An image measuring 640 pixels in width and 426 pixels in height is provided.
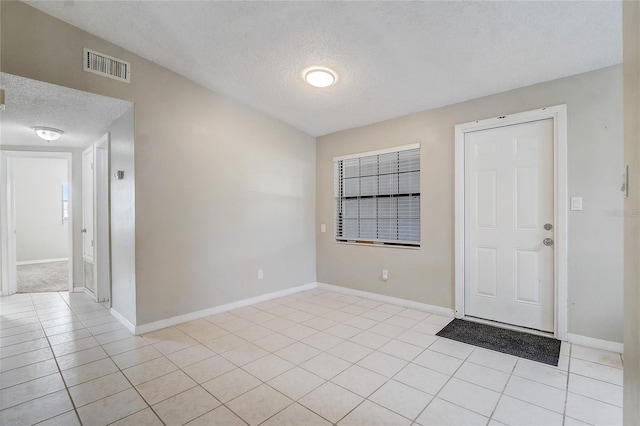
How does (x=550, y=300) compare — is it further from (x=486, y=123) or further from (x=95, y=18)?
(x=95, y=18)

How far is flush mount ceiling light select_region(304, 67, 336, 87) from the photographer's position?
9.87 feet

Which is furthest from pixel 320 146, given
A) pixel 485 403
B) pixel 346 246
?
pixel 485 403

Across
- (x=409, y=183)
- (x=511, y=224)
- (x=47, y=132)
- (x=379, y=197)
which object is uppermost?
(x=47, y=132)

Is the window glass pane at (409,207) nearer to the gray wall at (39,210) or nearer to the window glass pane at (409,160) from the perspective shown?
the window glass pane at (409,160)

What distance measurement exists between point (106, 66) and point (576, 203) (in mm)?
4566

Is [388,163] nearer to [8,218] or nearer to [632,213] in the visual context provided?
[632,213]

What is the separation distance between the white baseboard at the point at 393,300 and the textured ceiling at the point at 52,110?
3.54 meters

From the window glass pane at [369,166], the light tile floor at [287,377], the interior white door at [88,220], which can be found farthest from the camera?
the interior white door at [88,220]

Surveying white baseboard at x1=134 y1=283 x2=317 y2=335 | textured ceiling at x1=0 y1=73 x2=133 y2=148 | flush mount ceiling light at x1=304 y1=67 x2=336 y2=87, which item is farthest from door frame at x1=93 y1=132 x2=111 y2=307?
flush mount ceiling light at x1=304 y1=67 x2=336 y2=87

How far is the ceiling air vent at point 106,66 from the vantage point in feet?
8.99

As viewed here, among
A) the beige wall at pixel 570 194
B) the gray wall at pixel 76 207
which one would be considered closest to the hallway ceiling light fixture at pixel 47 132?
the gray wall at pixel 76 207

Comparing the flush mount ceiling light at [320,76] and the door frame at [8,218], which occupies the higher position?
the flush mount ceiling light at [320,76]

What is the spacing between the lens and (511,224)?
318 cm

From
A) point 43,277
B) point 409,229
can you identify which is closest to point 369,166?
point 409,229
